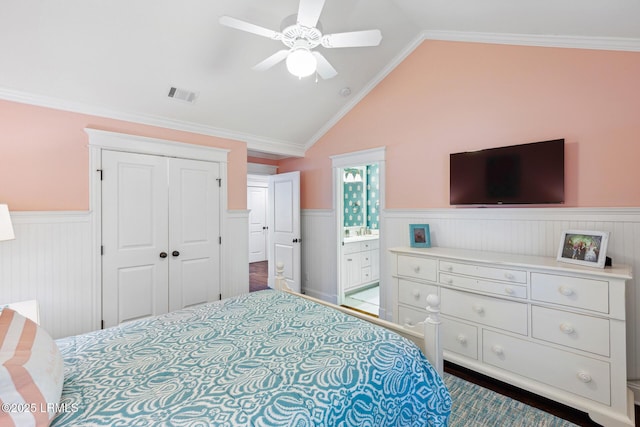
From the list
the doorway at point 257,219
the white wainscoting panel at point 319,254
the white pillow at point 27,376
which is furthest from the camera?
the doorway at point 257,219

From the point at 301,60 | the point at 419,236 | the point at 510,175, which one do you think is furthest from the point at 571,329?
the point at 301,60

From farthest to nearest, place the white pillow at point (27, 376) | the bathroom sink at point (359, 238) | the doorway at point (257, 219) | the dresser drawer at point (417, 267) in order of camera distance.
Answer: the doorway at point (257, 219), the bathroom sink at point (359, 238), the dresser drawer at point (417, 267), the white pillow at point (27, 376)

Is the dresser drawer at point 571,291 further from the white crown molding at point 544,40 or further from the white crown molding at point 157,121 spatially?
the white crown molding at point 157,121

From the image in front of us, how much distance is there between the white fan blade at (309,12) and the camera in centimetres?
163

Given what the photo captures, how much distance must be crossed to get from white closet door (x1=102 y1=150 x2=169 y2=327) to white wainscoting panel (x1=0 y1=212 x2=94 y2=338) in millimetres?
153

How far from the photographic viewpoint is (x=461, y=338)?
254cm

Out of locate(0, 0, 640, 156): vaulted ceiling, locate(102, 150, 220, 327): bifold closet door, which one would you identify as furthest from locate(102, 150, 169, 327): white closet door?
locate(0, 0, 640, 156): vaulted ceiling

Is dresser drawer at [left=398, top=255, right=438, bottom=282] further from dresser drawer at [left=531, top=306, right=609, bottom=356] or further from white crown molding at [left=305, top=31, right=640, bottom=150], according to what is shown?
white crown molding at [left=305, top=31, right=640, bottom=150]

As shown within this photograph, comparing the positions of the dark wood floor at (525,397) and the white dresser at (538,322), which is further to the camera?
the dark wood floor at (525,397)

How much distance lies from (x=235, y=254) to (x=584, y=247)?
347 cm

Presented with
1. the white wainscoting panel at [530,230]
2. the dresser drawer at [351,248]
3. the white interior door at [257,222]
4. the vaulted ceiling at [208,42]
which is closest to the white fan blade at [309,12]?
the vaulted ceiling at [208,42]

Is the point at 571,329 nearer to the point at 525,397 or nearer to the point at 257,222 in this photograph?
the point at 525,397

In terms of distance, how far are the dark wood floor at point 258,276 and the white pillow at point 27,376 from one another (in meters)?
3.98

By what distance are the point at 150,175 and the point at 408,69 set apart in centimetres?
307
